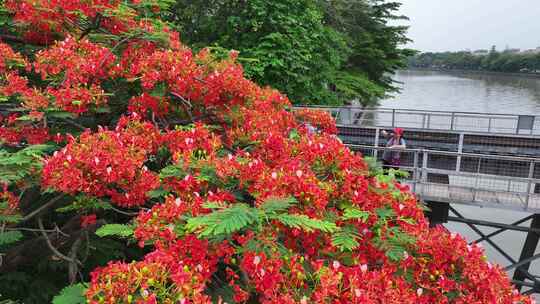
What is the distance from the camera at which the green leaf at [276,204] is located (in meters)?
2.49

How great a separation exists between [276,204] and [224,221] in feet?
1.16

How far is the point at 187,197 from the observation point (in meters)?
2.83

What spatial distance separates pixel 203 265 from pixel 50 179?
4.06ft

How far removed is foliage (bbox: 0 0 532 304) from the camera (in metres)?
2.34

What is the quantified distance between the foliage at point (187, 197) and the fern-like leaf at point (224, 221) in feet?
0.04

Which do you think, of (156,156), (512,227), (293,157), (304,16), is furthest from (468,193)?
(304,16)

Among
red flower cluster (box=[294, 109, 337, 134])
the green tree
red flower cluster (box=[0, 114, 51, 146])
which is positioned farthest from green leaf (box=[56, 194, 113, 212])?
the green tree

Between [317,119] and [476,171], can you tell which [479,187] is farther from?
[317,119]

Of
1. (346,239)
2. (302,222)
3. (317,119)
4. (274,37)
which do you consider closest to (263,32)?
(274,37)

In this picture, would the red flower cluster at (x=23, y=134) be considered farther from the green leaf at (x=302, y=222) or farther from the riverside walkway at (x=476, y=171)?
the riverside walkway at (x=476, y=171)

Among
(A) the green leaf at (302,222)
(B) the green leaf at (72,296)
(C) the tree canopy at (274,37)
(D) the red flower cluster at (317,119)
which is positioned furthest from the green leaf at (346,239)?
(C) the tree canopy at (274,37)

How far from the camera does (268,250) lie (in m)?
2.40

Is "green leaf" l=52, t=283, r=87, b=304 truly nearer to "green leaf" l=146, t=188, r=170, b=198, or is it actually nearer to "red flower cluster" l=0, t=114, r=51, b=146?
"green leaf" l=146, t=188, r=170, b=198

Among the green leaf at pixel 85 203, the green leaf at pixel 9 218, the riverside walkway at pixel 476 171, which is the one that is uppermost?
the green leaf at pixel 85 203
